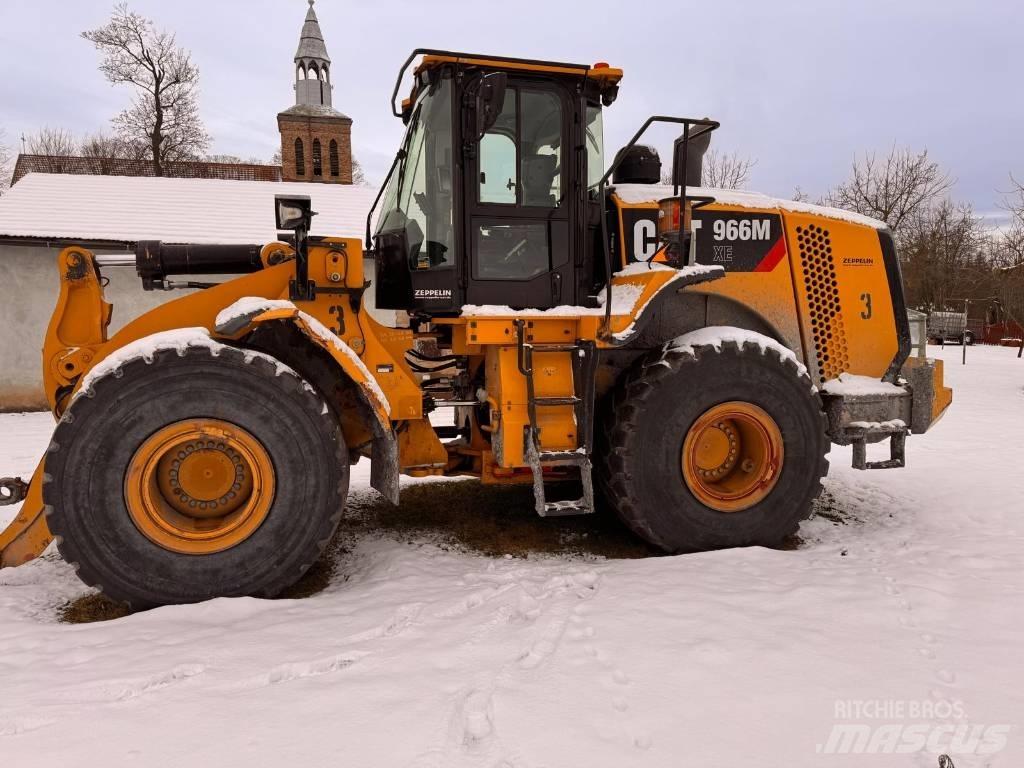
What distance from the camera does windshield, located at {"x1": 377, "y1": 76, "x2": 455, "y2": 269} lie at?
3.86 m

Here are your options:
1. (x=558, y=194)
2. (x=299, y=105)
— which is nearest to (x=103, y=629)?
(x=558, y=194)

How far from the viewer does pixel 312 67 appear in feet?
118

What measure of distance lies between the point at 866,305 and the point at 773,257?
81cm

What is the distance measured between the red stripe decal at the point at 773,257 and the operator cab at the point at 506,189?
3.96 ft

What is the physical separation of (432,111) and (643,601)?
9.67ft

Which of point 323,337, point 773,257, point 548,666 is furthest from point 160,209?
point 548,666

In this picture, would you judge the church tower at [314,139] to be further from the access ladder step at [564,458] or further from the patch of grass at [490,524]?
the access ladder step at [564,458]

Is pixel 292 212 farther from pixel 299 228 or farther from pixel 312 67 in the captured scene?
pixel 312 67

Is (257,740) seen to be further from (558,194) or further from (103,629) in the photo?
(558,194)

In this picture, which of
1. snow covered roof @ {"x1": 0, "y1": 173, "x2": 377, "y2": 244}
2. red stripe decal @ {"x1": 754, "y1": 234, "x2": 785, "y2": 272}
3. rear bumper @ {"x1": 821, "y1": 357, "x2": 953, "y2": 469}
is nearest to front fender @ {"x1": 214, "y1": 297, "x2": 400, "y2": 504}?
red stripe decal @ {"x1": 754, "y1": 234, "x2": 785, "y2": 272}

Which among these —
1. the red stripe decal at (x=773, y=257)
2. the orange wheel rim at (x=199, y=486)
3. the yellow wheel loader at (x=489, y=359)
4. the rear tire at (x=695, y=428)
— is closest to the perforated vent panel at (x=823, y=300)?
the yellow wheel loader at (x=489, y=359)

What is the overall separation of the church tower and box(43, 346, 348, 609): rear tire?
106ft

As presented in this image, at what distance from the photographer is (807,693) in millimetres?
2451

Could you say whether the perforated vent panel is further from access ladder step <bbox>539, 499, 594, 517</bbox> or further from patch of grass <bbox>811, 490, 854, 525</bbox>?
access ladder step <bbox>539, 499, 594, 517</bbox>
